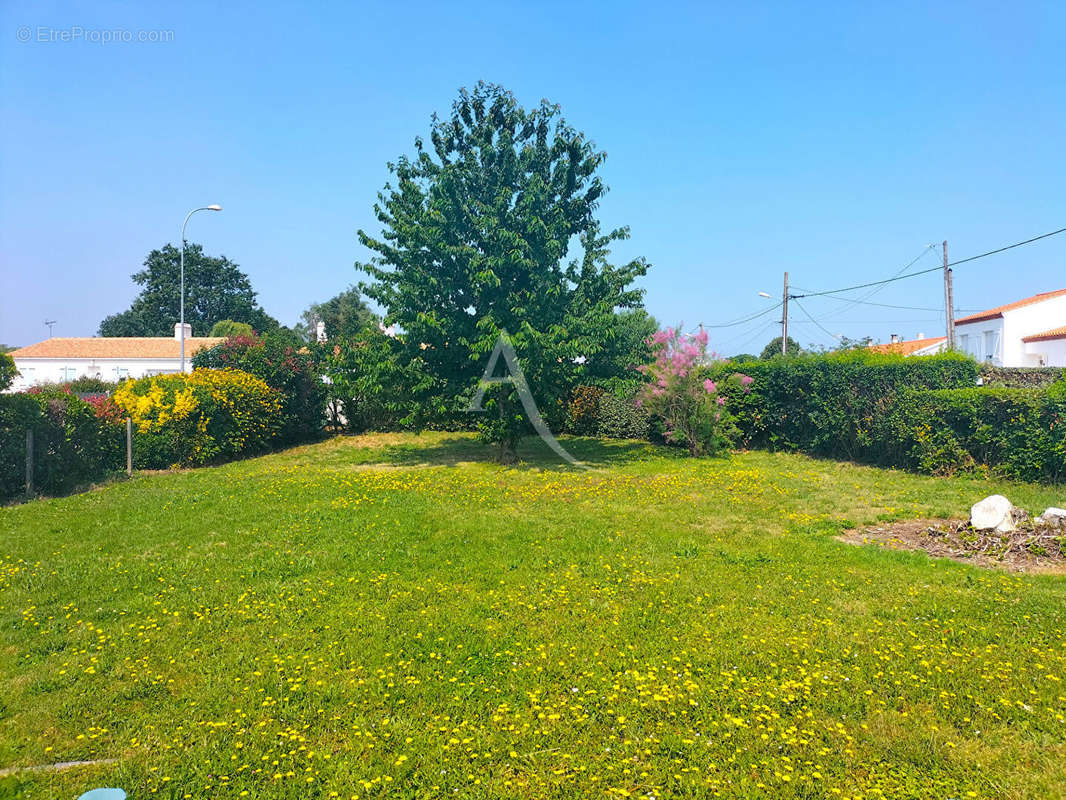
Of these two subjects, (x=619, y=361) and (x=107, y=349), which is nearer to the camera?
(x=619, y=361)

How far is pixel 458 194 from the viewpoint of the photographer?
1554cm

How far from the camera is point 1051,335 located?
106 ft

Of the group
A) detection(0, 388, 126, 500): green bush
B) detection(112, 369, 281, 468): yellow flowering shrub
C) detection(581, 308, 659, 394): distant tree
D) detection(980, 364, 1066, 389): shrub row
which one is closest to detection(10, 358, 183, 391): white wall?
detection(112, 369, 281, 468): yellow flowering shrub

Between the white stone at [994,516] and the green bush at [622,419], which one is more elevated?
the green bush at [622,419]

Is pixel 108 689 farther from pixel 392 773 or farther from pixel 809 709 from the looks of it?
pixel 809 709

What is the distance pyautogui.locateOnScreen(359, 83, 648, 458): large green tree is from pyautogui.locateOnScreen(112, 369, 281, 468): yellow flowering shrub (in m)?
5.19

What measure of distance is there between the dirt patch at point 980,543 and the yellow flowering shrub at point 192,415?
14824 mm

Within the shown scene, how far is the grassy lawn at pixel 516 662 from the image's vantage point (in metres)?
3.60

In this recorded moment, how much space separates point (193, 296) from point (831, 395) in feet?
257

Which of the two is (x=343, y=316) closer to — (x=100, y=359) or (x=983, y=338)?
(x=100, y=359)

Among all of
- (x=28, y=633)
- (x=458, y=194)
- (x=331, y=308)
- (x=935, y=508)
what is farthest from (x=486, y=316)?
(x=331, y=308)

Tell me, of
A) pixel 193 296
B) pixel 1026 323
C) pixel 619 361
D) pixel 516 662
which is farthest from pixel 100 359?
pixel 1026 323

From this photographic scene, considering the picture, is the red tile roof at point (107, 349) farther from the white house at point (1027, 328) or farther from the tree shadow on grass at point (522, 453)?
the white house at point (1027, 328)

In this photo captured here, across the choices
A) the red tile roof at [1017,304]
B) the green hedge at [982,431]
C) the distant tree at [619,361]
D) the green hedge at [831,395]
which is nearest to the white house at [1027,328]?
the red tile roof at [1017,304]
